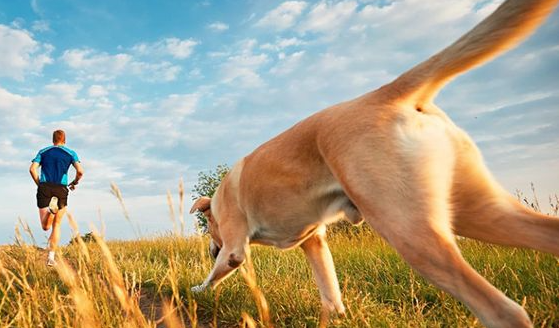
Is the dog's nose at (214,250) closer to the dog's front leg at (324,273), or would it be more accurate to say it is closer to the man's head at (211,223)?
the man's head at (211,223)

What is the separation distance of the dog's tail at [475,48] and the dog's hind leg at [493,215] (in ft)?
1.68

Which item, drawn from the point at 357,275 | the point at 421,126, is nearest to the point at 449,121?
the point at 421,126

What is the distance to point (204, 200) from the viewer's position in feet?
16.7

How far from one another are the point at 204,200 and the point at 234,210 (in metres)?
1.01

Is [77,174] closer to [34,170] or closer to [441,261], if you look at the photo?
[34,170]

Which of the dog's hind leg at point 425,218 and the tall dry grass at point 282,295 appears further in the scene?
the tall dry grass at point 282,295

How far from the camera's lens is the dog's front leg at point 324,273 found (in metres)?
3.69

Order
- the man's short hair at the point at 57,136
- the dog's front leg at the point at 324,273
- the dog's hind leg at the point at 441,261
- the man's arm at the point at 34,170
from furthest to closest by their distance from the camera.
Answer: the man's short hair at the point at 57,136 → the man's arm at the point at 34,170 → the dog's front leg at the point at 324,273 → the dog's hind leg at the point at 441,261

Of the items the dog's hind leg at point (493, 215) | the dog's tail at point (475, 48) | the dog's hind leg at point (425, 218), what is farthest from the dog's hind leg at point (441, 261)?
the dog's tail at point (475, 48)

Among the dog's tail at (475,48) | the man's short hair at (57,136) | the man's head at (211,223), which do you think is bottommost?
the man's head at (211,223)

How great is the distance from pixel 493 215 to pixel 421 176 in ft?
2.51

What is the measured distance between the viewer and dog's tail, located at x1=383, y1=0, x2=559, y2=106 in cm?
225

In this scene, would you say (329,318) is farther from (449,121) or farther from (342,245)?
(342,245)

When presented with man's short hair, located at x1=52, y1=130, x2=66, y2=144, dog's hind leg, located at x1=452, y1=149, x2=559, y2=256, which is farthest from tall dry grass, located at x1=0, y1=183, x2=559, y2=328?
man's short hair, located at x1=52, y1=130, x2=66, y2=144
